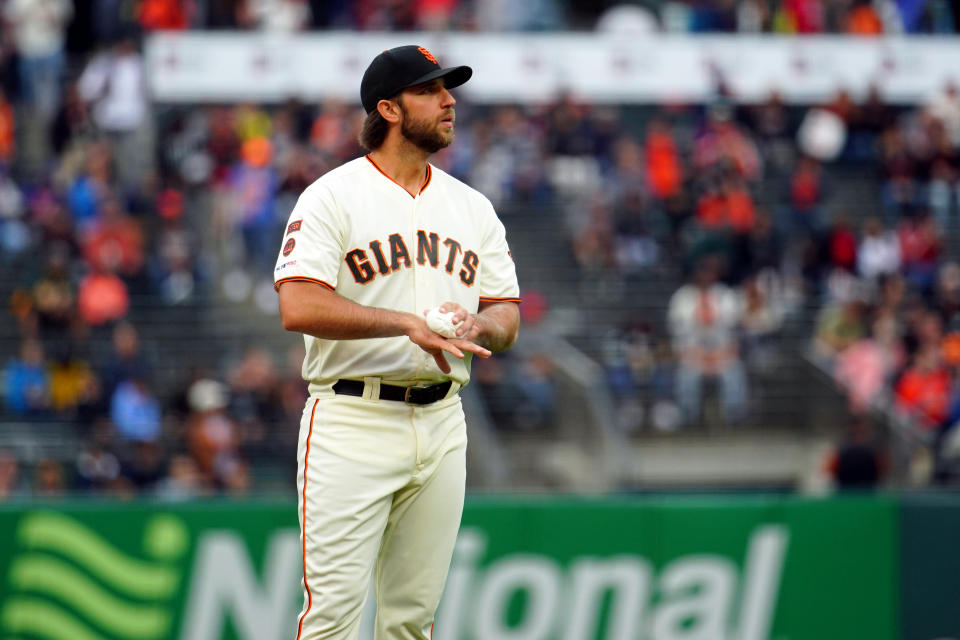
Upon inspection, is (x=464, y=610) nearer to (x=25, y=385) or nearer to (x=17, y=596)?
(x=17, y=596)

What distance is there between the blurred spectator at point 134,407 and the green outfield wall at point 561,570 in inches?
148

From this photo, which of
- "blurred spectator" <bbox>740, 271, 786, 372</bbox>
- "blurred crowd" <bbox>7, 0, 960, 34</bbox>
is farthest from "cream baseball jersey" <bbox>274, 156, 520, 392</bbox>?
"blurred crowd" <bbox>7, 0, 960, 34</bbox>

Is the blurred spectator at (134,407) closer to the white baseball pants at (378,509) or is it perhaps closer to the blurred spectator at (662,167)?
the blurred spectator at (662,167)

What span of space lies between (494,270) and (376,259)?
21.2 inches

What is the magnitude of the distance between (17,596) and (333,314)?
13.4 feet

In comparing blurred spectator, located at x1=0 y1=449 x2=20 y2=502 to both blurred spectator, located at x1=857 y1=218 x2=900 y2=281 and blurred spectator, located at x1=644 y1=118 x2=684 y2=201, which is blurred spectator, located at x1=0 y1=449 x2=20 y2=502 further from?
blurred spectator, located at x1=857 y1=218 x2=900 y2=281

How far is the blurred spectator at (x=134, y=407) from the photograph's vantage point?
11766 millimetres

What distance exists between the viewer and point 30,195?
14625mm

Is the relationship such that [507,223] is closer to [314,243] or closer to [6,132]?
[6,132]

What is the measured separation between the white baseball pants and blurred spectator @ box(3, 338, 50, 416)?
7.83 meters

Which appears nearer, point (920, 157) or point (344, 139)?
point (344, 139)

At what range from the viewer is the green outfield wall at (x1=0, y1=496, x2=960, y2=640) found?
7879mm

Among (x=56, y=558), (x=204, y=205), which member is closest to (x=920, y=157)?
(x=204, y=205)

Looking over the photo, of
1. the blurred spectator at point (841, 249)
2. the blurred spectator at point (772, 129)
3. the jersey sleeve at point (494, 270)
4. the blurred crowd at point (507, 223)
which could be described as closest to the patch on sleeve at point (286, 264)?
the jersey sleeve at point (494, 270)
